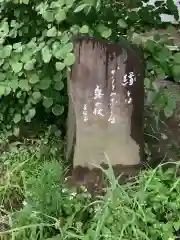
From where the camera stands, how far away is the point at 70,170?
148 inches

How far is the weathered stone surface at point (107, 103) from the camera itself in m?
3.58

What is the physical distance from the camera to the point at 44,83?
385 centimetres

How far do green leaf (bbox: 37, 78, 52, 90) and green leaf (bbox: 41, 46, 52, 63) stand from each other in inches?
11.2

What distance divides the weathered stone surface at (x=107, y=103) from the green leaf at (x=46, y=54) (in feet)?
0.57

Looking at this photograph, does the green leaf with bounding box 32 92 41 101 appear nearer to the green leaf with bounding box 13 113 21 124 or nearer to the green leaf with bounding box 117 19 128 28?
the green leaf with bounding box 13 113 21 124

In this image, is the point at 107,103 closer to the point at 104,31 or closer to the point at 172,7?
the point at 104,31

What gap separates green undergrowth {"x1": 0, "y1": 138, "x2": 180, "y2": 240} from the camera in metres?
3.03

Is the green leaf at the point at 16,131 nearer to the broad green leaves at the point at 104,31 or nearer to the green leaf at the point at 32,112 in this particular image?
the green leaf at the point at 32,112

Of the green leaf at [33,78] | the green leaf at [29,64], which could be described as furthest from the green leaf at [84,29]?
the green leaf at [33,78]

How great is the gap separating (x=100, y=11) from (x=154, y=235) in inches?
59.9

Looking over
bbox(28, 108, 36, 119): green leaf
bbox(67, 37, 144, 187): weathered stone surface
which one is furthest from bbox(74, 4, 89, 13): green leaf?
bbox(28, 108, 36, 119): green leaf

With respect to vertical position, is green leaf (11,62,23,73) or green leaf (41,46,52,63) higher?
green leaf (41,46,52,63)

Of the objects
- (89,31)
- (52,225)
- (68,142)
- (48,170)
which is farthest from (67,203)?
(89,31)

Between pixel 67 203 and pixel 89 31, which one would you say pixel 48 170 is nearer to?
pixel 67 203
